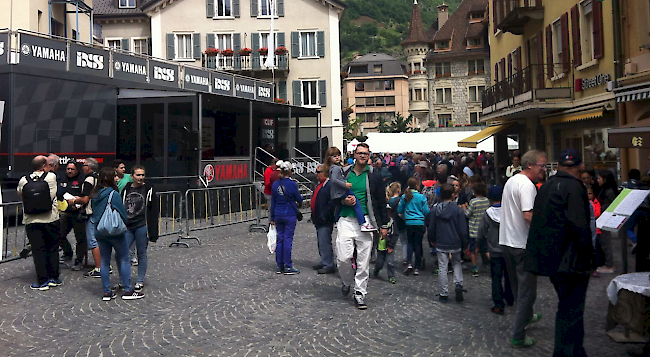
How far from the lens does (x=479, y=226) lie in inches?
344

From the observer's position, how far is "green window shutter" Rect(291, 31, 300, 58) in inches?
1618

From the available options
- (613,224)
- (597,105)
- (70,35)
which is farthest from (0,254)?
(70,35)

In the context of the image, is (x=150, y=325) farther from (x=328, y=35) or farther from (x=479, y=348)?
(x=328, y=35)

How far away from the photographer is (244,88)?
28906mm

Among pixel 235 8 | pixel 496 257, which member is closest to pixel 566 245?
pixel 496 257

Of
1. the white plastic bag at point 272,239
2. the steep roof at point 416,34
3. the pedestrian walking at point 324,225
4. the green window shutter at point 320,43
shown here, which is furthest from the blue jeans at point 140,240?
the steep roof at point 416,34

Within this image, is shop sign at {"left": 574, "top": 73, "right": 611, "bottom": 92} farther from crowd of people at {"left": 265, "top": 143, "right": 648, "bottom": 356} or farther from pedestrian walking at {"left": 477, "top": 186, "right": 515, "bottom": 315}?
pedestrian walking at {"left": 477, "top": 186, "right": 515, "bottom": 315}

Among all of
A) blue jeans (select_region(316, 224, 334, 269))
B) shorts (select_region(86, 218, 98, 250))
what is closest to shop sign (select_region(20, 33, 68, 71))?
shorts (select_region(86, 218, 98, 250))

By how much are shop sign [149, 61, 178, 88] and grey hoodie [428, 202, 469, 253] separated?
17.3 metres

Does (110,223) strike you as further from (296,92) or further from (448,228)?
(296,92)

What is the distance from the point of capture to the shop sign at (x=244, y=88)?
93.1 ft

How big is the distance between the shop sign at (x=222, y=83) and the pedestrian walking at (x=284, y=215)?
17507mm

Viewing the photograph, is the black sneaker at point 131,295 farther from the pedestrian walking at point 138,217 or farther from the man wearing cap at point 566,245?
the man wearing cap at point 566,245

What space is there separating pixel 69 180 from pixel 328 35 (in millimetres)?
32594
